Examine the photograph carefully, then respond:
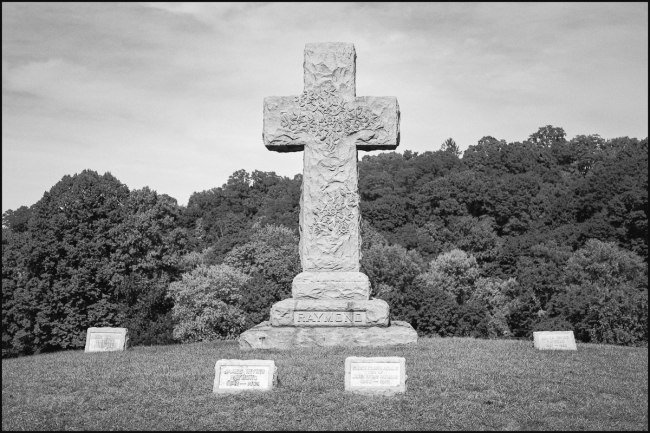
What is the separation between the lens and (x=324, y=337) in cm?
1149

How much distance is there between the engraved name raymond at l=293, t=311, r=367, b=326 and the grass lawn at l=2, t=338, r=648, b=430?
1.29 meters

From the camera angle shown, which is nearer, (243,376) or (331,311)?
(243,376)

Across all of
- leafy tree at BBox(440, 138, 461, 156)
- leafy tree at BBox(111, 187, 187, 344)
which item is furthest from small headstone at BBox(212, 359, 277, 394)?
leafy tree at BBox(440, 138, 461, 156)

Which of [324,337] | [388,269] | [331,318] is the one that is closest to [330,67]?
[331,318]

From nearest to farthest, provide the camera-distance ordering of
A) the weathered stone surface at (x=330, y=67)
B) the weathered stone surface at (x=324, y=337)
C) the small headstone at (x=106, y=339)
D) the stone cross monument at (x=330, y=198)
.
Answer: the weathered stone surface at (x=324, y=337) → the stone cross monument at (x=330, y=198) → the small headstone at (x=106, y=339) → the weathered stone surface at (x=330, y=67)

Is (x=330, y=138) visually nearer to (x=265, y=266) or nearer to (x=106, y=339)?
(x=106, y=339)

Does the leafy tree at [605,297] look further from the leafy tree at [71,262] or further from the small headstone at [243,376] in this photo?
the small headstone at [243,376]

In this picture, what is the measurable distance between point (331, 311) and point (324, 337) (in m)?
0.54

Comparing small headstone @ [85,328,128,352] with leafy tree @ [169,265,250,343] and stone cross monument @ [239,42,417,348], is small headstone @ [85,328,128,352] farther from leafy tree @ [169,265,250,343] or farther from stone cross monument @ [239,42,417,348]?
leafy tree @ [169,265,250,343]

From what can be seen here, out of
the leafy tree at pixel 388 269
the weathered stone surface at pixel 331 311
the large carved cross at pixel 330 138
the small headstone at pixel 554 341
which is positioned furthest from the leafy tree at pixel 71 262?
the small headstone at pixel 554 341

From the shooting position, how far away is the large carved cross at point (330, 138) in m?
12.3

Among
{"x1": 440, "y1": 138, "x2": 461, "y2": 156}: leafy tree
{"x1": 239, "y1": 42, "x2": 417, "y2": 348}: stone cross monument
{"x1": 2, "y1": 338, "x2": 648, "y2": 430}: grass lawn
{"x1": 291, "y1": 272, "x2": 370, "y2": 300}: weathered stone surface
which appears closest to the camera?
{"x1": 2, "y1": 338, "x2": 648, "y2": 430}: grass lawn

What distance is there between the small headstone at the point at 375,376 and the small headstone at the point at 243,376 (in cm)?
98

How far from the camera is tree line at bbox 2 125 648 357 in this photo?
94.3 ft
